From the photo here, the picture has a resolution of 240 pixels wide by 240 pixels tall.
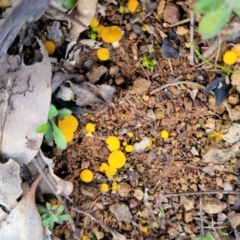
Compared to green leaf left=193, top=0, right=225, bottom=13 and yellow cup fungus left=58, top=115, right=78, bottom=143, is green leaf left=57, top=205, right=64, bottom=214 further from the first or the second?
green leaf left=193, top=0, right=225, bottom=13

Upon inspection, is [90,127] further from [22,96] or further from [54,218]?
[54,218]

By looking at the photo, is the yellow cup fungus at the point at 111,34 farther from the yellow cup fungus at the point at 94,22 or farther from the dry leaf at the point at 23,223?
the dry leaf at the point at 23,223

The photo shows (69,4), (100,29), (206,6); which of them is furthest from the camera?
(100,29)

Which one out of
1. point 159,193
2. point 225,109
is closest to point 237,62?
point 225,109

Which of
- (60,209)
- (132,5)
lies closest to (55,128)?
(60,209)

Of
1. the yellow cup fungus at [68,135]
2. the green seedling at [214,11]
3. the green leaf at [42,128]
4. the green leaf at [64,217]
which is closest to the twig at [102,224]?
the green leaf at [64,217]

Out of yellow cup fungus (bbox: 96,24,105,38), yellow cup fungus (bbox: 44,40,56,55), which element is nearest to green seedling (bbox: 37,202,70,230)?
yellow cup fungus (bbox: 44,40,56,55)
